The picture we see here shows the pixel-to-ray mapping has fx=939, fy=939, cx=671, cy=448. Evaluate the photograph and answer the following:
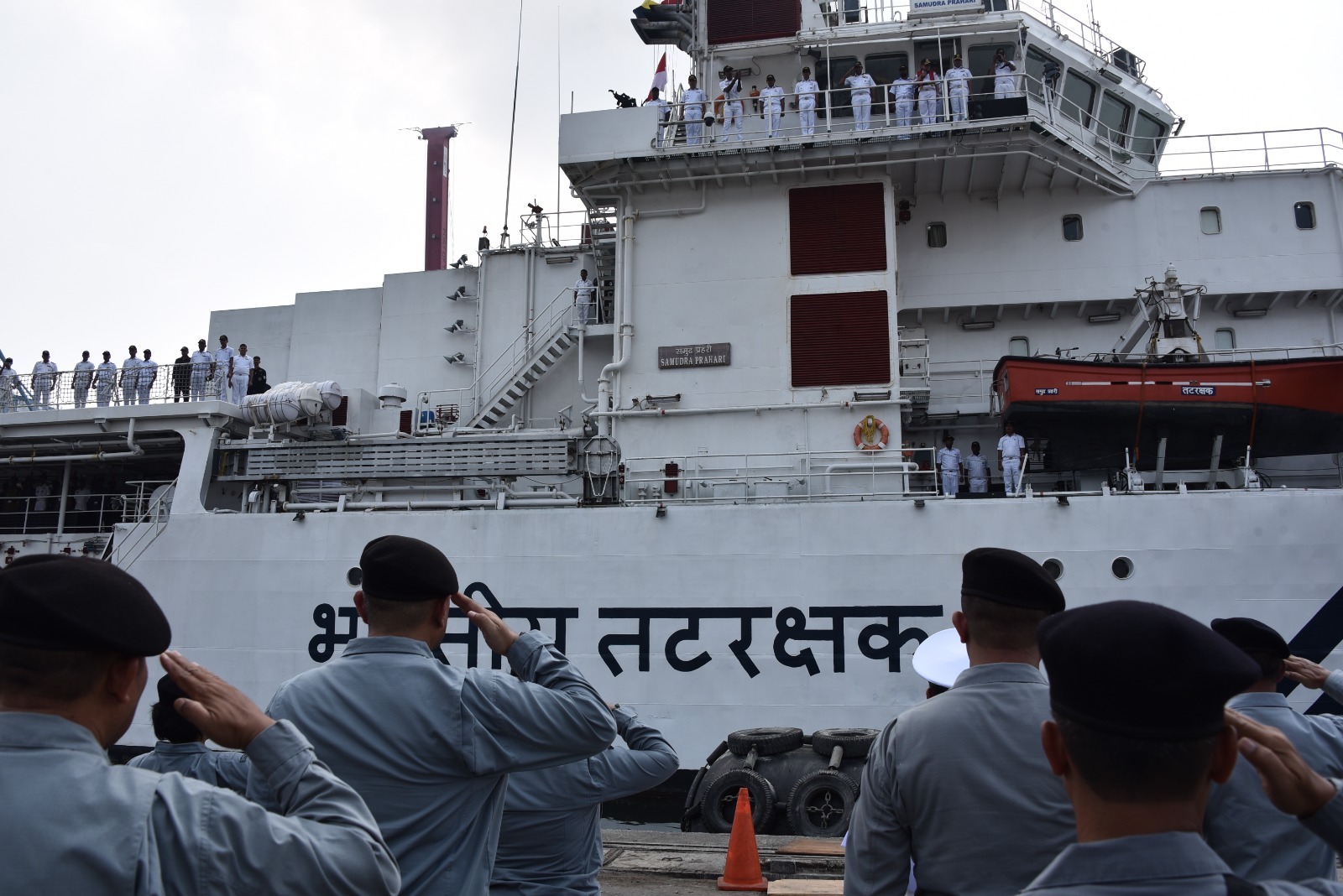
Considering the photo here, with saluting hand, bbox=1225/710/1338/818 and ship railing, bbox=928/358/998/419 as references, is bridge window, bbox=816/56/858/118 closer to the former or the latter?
ship railing, bbox=928/358/998/419

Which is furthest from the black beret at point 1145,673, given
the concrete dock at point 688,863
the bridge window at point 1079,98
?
the bridge window at point 1079,98

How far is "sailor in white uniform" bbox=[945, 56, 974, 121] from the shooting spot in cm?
1324

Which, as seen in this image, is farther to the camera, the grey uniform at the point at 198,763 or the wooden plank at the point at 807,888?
the wooden plank at the point at 807,888

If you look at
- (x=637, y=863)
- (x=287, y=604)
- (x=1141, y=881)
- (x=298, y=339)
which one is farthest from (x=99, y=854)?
(x=298, y=339)

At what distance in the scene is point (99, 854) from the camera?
64.9 inches

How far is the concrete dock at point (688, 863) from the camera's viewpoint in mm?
6188

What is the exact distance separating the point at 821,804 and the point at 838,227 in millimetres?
8020

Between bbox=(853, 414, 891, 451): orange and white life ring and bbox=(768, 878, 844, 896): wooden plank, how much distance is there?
7569 millimetres

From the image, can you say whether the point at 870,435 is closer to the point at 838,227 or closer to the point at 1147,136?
the point at 838,227

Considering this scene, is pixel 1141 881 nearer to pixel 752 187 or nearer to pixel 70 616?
pixel 70 616

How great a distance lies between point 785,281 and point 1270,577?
710cm

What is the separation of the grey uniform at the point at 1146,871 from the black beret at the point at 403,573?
5.77ft

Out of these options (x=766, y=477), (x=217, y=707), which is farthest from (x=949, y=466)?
(x=217, y=707)

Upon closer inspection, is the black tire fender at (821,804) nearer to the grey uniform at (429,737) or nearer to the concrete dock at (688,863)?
the concrete dock at (688,863)
